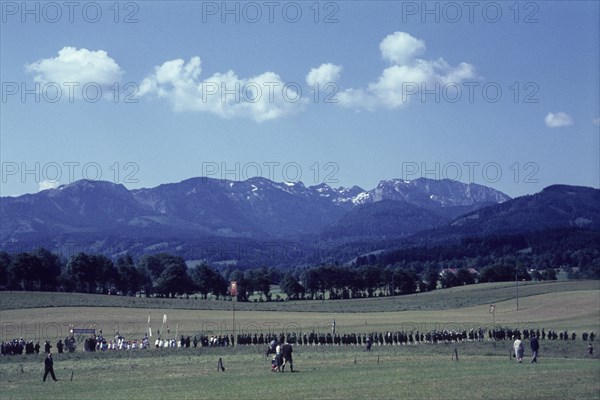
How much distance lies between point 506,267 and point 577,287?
52702 mm

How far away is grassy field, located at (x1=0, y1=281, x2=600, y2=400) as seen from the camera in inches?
1254

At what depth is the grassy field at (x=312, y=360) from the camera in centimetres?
3184

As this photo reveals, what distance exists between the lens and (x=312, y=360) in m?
48.4

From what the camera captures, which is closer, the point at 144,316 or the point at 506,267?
the point at 144,316

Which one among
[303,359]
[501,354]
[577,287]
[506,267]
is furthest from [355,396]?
[506,267]

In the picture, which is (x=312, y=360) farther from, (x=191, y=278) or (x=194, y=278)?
(x=194, y=278)

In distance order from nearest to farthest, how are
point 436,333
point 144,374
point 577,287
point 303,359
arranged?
point 144,374 → point 303,359 → point 436,333 → point 577,287

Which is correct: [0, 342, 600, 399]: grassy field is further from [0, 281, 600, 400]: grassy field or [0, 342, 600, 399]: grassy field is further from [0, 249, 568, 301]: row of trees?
[0, 249, 568, 301]: row of trees

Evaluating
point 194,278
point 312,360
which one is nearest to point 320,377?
point 312,360

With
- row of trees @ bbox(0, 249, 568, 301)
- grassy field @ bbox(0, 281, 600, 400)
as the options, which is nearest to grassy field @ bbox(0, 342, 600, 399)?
grassy field @ bbox(0, 281, 600, 400)

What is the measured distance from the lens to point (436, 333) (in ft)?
215

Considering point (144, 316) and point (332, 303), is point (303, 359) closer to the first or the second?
point (144, 316)

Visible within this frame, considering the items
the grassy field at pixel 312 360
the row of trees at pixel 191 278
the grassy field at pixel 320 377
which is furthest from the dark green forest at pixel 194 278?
the grassy field at pixel 320 377

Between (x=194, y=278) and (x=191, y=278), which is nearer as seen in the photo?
(x=191, y=278)
